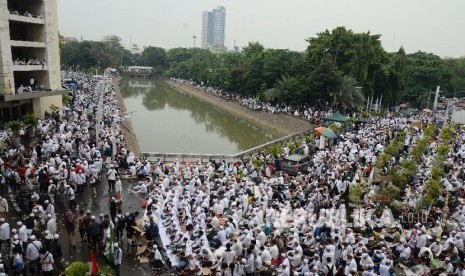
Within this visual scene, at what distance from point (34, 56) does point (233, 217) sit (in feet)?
74.8

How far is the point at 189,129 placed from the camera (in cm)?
4266

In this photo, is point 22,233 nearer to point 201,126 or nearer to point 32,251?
point 32,251

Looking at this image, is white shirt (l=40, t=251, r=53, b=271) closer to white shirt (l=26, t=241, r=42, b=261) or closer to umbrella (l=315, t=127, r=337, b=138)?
white shirt (l=26, t=241, r=42, b=261)

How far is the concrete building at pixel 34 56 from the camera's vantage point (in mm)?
25362

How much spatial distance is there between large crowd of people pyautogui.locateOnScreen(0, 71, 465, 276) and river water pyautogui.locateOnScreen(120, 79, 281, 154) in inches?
450

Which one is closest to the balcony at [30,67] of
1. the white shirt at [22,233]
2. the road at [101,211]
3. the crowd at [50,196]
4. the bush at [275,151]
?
the crowd at [50,196]

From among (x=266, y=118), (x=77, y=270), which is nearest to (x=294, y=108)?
(x=266, y=118)

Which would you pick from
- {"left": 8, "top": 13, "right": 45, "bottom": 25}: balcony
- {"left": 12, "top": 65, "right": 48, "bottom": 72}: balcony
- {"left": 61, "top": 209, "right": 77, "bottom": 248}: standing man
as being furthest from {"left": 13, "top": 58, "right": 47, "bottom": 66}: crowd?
{"left": 61, "top": 209, "right": 77, "bottom": 248}: standing man

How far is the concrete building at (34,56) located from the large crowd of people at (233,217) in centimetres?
519

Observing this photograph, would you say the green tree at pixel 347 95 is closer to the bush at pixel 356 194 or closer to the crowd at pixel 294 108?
the crowd at pixel 294 108

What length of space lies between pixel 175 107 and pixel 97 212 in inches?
1892

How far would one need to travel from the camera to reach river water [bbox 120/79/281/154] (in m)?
33.8

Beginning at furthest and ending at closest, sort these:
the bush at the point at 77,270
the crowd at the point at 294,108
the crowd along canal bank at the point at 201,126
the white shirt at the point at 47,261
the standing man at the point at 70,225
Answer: the crowd at the point at 294,108
the crowd along canal bank at the point at 201,126
the standing man at the point at 70,225
the white shirt at the point at 47,261
the bush at the point at 77,270

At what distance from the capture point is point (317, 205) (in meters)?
15.6
